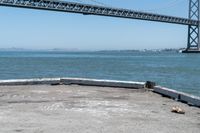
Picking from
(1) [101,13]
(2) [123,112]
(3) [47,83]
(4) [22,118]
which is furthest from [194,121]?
(1) [101,13]

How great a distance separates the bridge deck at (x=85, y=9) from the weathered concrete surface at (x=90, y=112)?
47.5m

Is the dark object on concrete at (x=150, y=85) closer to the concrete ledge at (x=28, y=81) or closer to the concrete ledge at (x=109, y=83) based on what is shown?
the concrete ledge at (x=109, y=83)

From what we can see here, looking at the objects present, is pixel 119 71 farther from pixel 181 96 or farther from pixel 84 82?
pixel 181 96

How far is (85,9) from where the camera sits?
67.5 meters

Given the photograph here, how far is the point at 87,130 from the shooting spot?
701cm

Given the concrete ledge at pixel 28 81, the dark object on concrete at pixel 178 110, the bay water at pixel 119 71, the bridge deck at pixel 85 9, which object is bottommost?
the bay water at pixel 119 71

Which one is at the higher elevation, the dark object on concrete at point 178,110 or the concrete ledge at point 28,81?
the dark object on concrete at point 178,110

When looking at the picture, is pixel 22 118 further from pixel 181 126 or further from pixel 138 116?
pixel 181 126

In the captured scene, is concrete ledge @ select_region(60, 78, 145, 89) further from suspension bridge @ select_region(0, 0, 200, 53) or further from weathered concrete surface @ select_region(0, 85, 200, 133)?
suspension bridge @ select_region(0, 0, 200, 53)

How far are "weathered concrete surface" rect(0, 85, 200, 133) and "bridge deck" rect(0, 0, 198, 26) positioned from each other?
4748 centimetres

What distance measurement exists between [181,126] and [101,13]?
203 feet

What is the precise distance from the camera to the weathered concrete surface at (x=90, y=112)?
7.24 meters

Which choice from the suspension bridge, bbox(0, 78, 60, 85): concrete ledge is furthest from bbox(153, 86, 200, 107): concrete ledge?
the suspension bridge

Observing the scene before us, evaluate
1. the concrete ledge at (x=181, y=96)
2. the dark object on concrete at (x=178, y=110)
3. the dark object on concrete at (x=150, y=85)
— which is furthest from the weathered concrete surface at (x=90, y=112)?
the dark object on concrete at (x=150, y=85)
